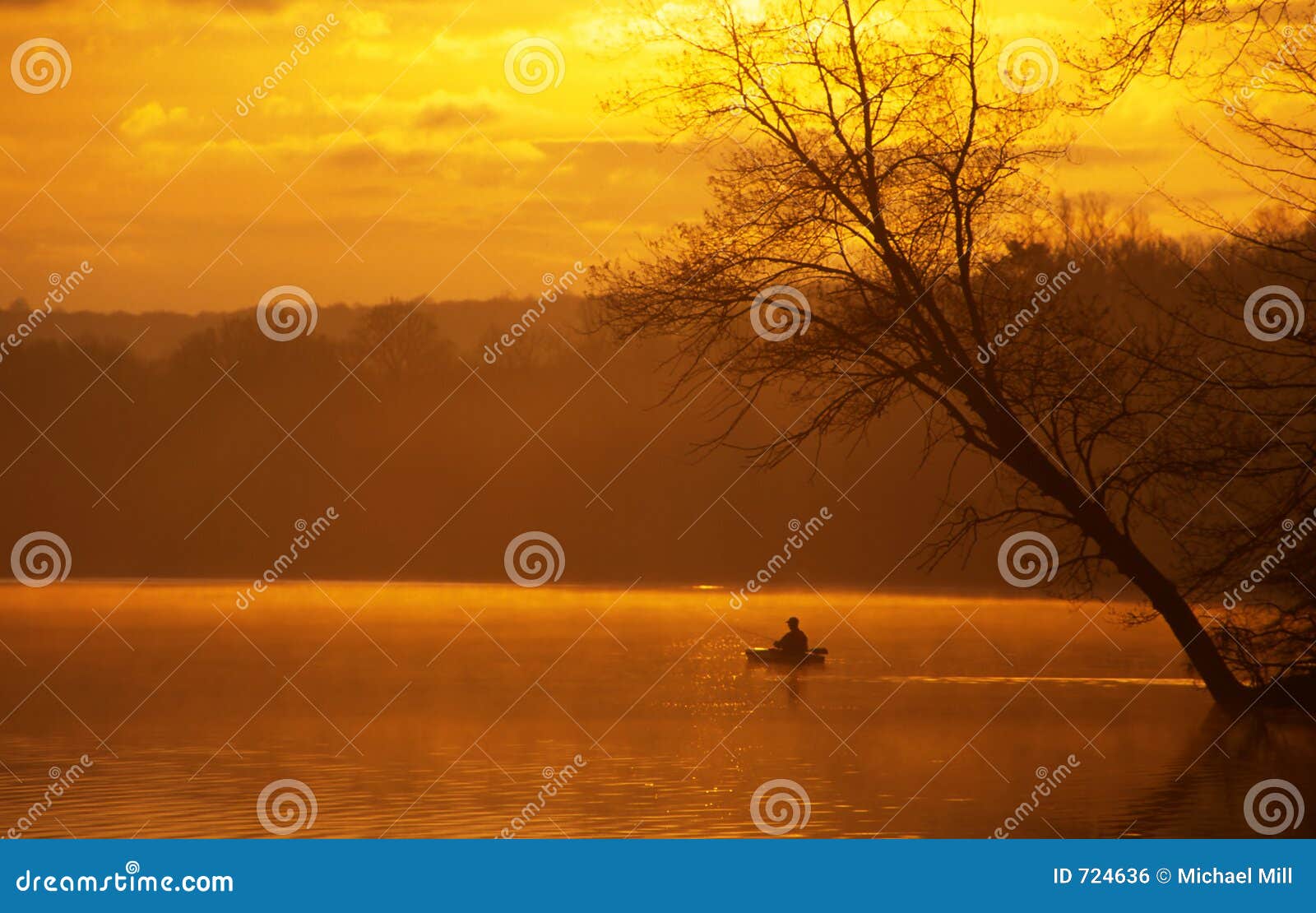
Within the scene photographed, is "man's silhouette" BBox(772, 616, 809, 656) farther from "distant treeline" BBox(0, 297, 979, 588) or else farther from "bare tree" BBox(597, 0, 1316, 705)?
"distant treeline" BBox(0, 297, 979, 588)

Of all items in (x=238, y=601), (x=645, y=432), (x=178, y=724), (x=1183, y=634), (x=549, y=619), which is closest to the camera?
(x=178, y=724)

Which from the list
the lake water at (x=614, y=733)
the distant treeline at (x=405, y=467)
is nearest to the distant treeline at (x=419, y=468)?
the distant treeline at (x=405, y=467)

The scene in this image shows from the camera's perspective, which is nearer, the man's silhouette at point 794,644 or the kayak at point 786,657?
the kayak at point 786,657

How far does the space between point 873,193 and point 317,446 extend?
74565 millimetres

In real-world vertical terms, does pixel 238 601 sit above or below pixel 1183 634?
Answer: above

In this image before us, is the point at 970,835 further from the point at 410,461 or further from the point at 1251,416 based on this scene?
the point at 410,461

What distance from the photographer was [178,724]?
1834cm

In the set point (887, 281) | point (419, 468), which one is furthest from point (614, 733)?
point (419, 468)

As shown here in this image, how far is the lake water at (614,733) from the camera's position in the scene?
13.2 m

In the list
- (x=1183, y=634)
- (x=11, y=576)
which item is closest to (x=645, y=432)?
(x=11, y=576)

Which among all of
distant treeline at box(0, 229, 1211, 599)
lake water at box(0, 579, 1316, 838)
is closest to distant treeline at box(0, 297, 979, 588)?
distant treeline at box(0, 229, 1211, 599)

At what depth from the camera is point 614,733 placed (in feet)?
59.2

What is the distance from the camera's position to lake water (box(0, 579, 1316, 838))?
43.2 ft

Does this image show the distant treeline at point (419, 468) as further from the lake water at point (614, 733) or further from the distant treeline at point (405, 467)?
the lake water at point (614, 733)
